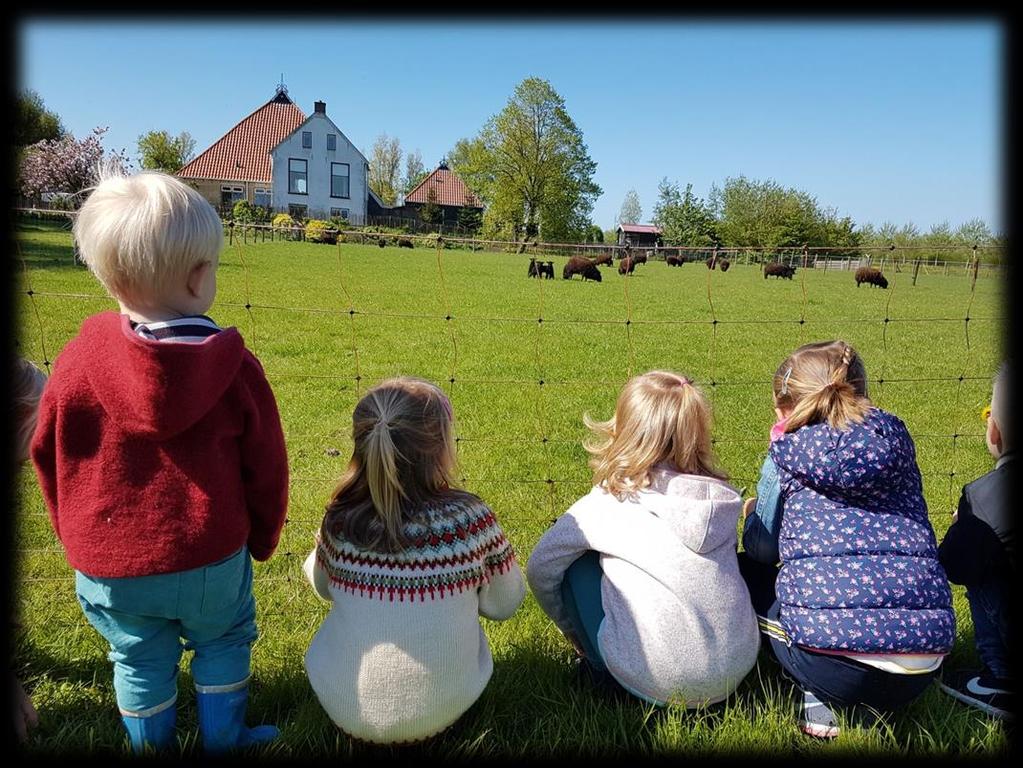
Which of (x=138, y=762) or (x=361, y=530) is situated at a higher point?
(x=361, y=530)

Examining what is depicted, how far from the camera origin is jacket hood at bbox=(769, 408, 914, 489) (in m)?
2.00

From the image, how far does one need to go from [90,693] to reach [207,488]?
1.08 metres

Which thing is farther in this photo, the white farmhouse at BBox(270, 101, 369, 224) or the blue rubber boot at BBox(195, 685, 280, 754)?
the white farmhouse at BBox(270, 101, 369, 224)

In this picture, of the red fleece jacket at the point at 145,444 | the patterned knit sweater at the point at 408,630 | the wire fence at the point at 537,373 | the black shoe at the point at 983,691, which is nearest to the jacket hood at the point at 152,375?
the red fleece jacket at the point at 145,444

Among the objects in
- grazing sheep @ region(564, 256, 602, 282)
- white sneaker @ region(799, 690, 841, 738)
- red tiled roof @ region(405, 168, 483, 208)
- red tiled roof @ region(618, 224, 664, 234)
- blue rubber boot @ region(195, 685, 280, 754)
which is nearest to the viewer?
blue rubber boot @ region(195, 685, 280, 754)

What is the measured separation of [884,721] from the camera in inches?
85.0

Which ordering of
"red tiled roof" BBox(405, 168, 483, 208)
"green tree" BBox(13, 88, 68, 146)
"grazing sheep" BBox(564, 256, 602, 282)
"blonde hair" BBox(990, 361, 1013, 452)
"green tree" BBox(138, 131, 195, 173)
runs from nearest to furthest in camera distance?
"blonde hair" BBox(990, 361, 1013, 452), "grazing sheep" BBox(564, 256, 602, 282), "green tree" BBox(13, 88, 68, 146), "green tree" BBox(138, 131, 195, 173), "red tiled roof" BBox(405, 168, 483, 208)

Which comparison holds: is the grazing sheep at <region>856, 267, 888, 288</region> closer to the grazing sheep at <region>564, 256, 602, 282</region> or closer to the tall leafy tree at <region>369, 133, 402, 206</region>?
the grazing sheep at <region>564, 256, 602, 282</region>

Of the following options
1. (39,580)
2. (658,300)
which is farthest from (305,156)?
(39,580)

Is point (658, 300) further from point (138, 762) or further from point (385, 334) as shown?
point (138, 762)

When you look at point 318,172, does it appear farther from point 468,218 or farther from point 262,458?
point 262,458

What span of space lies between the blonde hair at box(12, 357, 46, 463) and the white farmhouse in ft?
165

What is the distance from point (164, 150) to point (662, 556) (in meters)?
57.4

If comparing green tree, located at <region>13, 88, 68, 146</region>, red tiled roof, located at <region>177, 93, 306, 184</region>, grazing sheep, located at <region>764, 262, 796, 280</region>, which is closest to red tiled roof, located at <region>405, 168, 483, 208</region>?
red tiled roof, located at <region>177, 93, 306, 184</region>
